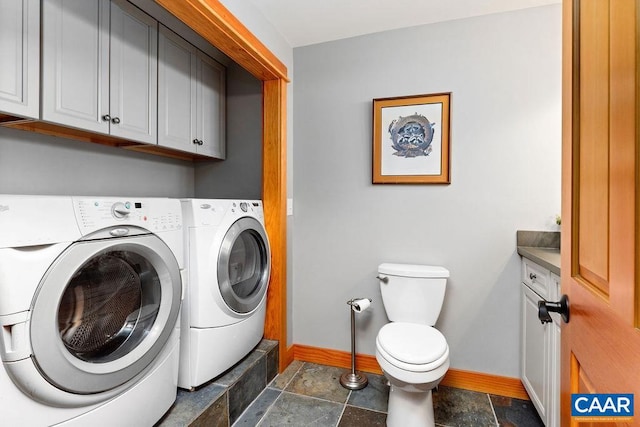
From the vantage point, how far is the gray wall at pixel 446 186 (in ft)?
6.10

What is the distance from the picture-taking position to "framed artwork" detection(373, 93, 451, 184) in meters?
2.00

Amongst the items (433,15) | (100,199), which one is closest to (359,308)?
(100,199)

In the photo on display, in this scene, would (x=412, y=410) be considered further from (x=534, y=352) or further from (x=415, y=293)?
(x=534, y=352)

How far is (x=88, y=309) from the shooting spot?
115cm

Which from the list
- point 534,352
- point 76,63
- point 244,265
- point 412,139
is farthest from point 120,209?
point 534,352

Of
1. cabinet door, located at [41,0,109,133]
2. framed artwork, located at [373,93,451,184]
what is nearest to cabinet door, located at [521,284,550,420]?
framed artwork, located at [373,93,451,184]

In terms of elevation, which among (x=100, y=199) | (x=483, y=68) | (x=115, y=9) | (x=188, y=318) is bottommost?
(x=188, y=318)

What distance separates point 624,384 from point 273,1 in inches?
83.5

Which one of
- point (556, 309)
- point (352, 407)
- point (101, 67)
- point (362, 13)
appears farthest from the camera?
point (362, 13)

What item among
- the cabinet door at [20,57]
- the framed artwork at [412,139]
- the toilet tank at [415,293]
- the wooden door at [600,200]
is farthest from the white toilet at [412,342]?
the cabinet door at [20,57]

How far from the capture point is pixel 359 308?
1.97m

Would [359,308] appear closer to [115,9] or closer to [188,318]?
[188,318]

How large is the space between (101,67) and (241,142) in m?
1.00

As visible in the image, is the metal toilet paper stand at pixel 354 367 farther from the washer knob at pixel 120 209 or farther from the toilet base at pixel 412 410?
the washer knob at pixel 120 209
